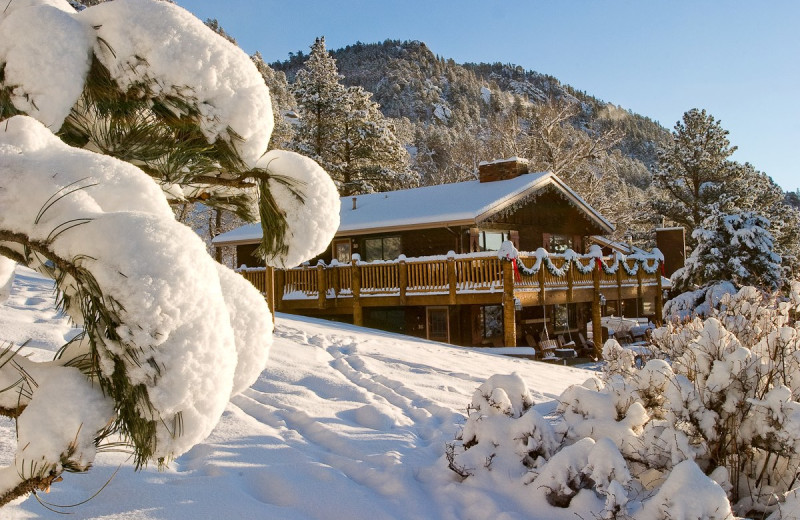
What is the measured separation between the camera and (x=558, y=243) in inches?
1083

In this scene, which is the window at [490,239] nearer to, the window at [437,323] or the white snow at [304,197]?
the window at [437,323]

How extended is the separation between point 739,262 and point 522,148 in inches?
706

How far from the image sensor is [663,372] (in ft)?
18.8

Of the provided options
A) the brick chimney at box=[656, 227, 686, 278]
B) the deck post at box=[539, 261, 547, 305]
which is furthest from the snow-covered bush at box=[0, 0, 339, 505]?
the brick chimney at box=[656, 227, 686, 278]

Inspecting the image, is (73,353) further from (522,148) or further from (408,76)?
(408,76)

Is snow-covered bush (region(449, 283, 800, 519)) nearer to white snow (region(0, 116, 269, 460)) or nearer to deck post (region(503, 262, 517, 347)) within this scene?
white snow (region(0, 116, 269, 460))

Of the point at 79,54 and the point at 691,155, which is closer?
the point at 79,54

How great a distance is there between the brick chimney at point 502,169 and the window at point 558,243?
3.31m

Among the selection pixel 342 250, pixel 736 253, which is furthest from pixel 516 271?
pixel 736 253

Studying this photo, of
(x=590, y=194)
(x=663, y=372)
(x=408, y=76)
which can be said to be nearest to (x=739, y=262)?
(x=590, y=194)

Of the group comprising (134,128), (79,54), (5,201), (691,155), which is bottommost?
(5,201)

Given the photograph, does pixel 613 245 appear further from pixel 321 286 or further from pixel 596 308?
pixel 321 286

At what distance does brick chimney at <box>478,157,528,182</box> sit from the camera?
82.2 ft

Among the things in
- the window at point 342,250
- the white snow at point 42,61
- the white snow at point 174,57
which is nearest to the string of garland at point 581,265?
the window at point 342,250
